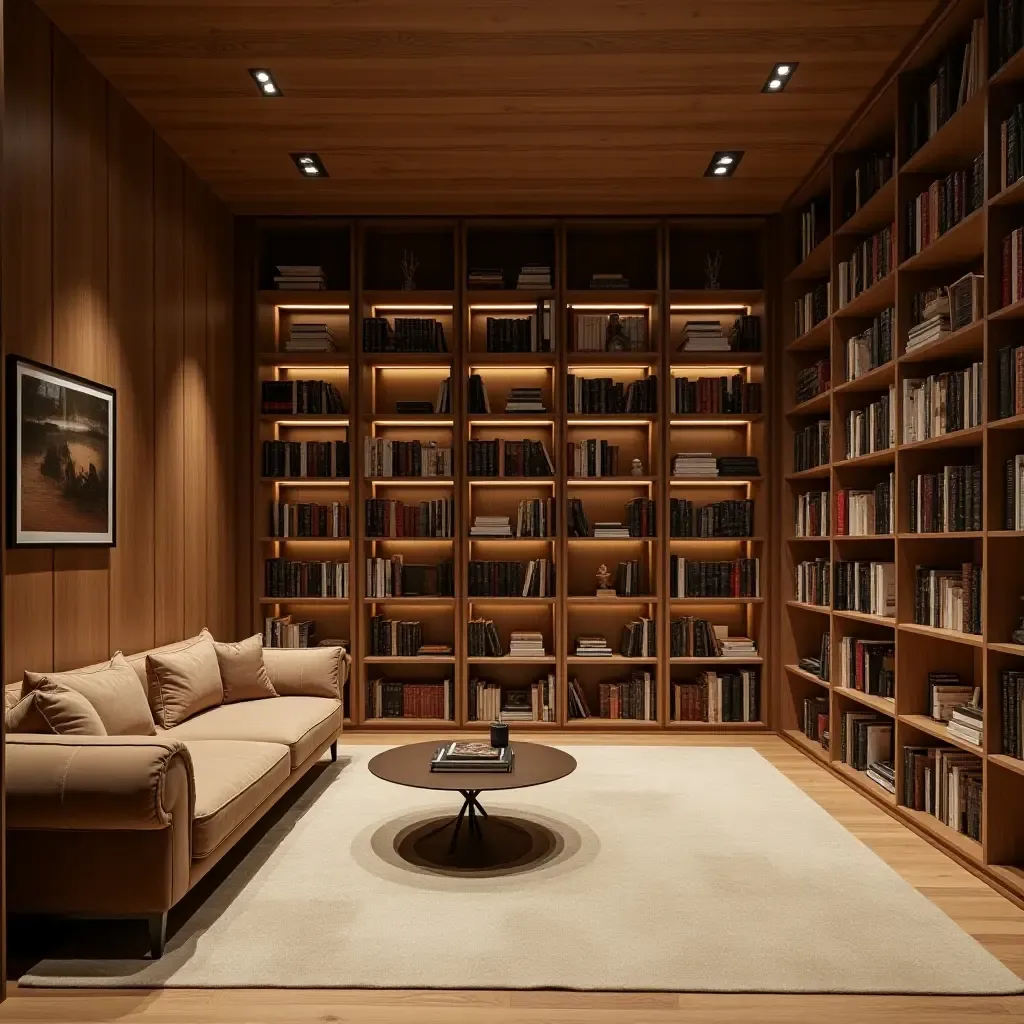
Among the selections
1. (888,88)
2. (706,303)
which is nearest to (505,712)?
(706,303)

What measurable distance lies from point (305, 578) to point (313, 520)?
1.25 feet

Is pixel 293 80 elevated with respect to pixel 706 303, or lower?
elevated

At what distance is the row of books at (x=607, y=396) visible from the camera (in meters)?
6.05

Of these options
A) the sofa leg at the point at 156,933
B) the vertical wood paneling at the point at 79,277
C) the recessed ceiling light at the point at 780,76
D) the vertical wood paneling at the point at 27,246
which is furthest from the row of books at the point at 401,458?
the sofa leg at the point at 156,933

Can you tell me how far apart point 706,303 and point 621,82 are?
7.38 feet

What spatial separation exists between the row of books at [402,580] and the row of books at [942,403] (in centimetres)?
299

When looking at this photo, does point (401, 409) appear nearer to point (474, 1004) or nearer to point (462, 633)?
point (462, 633)

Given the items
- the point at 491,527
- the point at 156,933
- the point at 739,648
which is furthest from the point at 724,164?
the point at 156,933

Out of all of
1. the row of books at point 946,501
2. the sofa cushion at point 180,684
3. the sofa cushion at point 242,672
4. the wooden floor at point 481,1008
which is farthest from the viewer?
the sofa cushion at point 242,672

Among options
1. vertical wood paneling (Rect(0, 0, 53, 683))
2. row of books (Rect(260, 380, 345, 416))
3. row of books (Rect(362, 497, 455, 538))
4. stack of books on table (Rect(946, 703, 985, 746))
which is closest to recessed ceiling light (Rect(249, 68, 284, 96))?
vertical wood paneling (Rect(0, 0, 53, 683))

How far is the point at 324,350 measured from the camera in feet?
20.1

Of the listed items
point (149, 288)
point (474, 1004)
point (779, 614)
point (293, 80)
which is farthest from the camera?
point (779, 614)

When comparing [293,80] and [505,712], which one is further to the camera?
[505,712]

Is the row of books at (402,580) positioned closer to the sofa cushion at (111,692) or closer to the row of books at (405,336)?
the row of books at (405,336)
